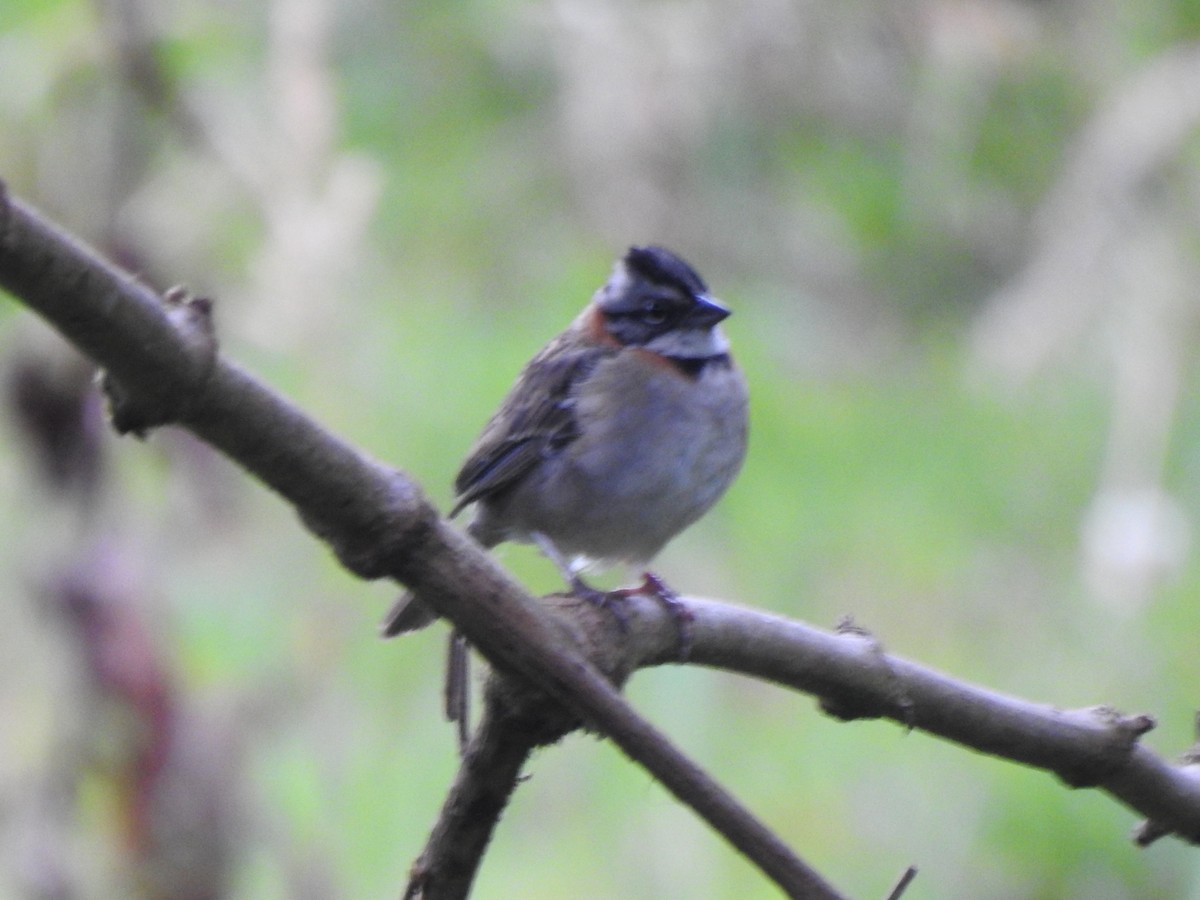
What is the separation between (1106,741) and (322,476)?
1444 mm

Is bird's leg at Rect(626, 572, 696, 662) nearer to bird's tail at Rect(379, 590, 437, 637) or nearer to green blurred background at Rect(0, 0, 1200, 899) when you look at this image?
bird's tail at Rect(379, 590, 437, 637)

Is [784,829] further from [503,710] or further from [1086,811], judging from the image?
[503,710]

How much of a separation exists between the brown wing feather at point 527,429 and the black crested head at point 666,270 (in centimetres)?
22

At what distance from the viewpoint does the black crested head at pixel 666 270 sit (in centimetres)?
415

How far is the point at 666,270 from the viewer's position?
4.16m

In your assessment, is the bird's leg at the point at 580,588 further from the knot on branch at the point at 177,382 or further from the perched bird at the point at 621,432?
the knot on branch at the point at 177,382

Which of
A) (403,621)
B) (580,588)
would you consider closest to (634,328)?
(403,621)

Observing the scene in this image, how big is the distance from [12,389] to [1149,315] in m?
3.64

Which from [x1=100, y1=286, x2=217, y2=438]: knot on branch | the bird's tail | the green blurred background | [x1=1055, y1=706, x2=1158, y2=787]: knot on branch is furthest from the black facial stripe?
[x1=100, y1=286, x2=217, y2=438]: knot on branch

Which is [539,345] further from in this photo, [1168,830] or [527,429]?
[1168,830]

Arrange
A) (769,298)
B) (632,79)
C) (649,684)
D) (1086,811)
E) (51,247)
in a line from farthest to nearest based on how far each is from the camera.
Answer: (769,298) → (632,79) → (1086,811) → (649,684) → (51,247)

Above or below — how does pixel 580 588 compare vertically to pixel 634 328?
below

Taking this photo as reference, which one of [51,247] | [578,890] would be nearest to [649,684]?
[578,890]

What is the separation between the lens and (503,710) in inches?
85.8
